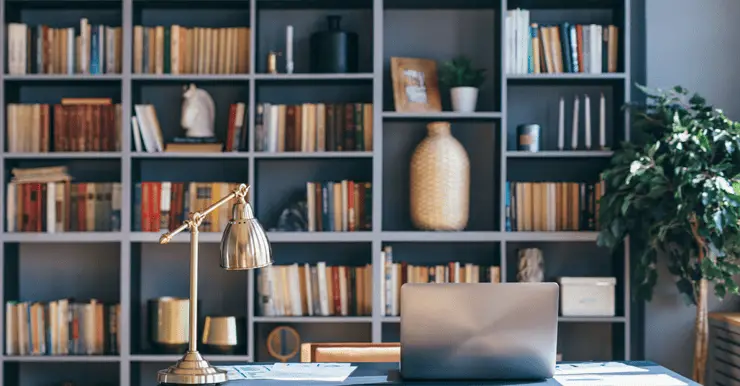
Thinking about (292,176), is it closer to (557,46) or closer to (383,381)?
(557,46)

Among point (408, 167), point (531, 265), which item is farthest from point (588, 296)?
point (408, 167)

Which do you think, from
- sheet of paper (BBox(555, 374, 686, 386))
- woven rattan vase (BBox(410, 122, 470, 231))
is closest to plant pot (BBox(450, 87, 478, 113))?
woven rattan vase (BBox(410, 122, 470, 231))

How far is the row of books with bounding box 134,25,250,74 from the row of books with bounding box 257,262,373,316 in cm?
103

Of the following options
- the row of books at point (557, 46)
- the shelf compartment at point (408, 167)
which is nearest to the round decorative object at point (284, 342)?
the shelf compartment at point (408, 167)

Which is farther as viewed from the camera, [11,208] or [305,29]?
[305,29]

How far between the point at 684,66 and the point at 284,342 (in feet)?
7.80

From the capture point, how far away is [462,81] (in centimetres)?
418

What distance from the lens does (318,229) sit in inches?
166

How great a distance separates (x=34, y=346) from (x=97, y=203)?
752mm

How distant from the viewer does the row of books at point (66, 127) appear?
13.9ft

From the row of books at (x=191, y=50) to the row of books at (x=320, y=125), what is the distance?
0.97 feet

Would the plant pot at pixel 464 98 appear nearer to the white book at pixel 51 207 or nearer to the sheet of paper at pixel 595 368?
the sheet of paper at pixel 595 368

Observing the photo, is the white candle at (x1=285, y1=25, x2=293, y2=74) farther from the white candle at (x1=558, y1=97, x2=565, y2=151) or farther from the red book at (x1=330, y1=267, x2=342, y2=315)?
the white candle at (x1=558, y1=97, x2=565, y2=151)

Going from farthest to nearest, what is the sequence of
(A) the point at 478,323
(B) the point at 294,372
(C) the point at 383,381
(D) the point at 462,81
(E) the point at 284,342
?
(E) the point at 284,342, (D) the point at 462,81, (B) the point at 294,372, (C) the point at 383,381, (A) the point at 478,323
